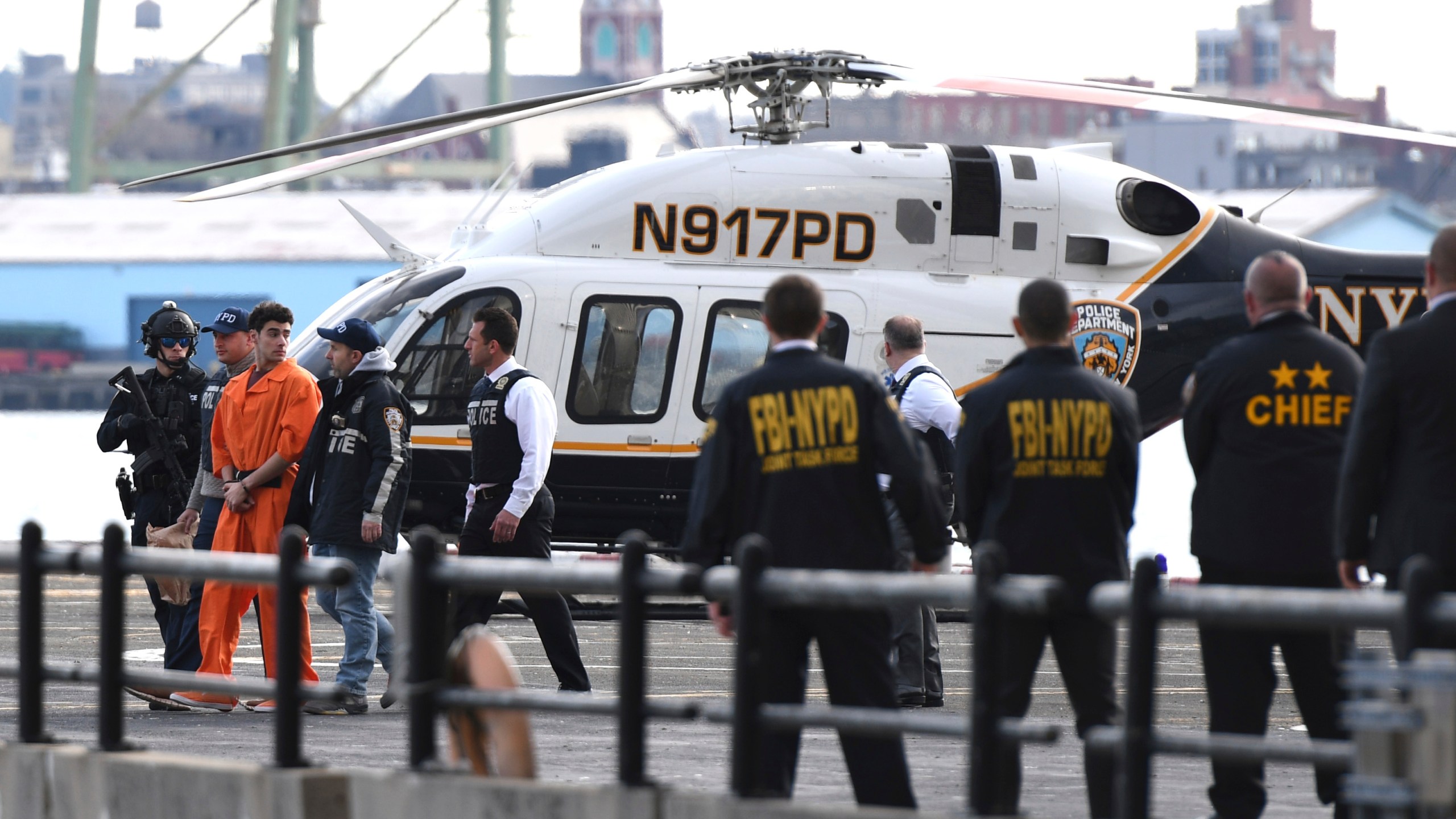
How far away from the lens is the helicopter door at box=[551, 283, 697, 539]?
1275 centimetres

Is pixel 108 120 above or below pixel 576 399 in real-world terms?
above

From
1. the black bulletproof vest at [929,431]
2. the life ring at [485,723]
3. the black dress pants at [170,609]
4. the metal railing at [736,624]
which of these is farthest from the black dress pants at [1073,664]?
the black dress pants at [170,609]

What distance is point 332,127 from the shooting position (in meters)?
119

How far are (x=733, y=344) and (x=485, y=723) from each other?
7.45 m

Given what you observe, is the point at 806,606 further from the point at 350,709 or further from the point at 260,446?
the point at 260,446

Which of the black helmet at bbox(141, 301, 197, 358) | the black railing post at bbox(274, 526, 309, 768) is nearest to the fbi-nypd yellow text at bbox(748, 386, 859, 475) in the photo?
the black railing post at bbox(274, 526, 309, 768)

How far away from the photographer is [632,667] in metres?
5.00

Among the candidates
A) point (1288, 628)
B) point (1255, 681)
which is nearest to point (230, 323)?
point (1255, 681)

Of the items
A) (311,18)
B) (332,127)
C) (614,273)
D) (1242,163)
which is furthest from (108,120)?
(614,273)

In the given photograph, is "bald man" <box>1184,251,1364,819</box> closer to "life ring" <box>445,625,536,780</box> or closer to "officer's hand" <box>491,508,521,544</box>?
"life ring" <box>445,625,536,780</box>

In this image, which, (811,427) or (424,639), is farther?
(811,427)

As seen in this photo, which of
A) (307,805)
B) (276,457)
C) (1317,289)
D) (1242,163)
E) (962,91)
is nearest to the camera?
(307,805)

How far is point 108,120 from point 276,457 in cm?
16287

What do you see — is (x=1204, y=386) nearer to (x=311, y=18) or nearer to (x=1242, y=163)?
(x=311, y=18)
